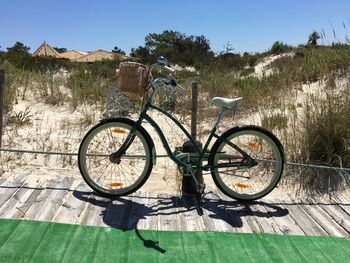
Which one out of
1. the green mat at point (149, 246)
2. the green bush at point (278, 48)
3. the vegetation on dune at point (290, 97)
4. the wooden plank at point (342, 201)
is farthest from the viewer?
the green bush at point (278, 48)

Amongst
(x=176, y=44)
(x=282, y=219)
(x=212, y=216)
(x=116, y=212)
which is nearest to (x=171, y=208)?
(x=212, y=216)

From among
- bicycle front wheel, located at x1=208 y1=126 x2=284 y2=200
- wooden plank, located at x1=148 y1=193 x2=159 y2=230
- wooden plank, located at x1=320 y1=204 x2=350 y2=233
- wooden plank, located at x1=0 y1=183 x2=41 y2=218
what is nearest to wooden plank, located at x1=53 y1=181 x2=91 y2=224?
wooden plank, located at x1=0 y1=183 x2=41 y2=218

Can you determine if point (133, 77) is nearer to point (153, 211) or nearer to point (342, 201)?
point (153, 211)

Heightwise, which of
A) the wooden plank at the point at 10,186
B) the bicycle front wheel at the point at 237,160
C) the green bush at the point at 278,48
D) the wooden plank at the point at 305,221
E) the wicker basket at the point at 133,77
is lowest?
the wooden plank at the point at 305,221

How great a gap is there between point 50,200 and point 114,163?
2.08ft

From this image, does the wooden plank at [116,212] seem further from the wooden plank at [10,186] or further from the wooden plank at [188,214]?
the wooden plank at [10,186]

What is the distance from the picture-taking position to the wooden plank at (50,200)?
3498mm

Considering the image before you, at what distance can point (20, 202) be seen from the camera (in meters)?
3.73

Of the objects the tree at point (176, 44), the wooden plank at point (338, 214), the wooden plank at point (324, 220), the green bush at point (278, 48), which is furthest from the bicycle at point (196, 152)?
the tree at point (176, 44)

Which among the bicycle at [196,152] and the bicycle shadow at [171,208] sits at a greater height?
the bicycle at [196,152]

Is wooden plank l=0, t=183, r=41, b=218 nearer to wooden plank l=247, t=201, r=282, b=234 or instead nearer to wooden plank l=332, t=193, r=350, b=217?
wooden plank l=247, t=201, r=282, b=234

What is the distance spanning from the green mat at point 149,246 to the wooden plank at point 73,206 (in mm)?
139

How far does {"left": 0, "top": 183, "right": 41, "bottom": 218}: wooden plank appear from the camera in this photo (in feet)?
11.4

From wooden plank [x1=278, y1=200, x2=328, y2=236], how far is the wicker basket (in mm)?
1646
